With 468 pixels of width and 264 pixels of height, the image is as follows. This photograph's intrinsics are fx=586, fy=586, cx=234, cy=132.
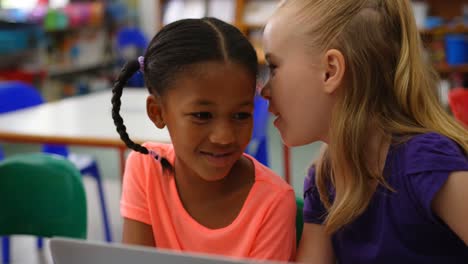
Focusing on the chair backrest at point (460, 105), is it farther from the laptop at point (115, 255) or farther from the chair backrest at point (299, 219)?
the laptop at point (115, 255)

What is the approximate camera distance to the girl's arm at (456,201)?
2.67 ft

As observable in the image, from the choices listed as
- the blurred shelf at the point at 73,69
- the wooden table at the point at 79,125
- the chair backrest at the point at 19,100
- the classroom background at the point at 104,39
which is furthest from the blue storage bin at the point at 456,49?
the chair backrest at the point at 19,100

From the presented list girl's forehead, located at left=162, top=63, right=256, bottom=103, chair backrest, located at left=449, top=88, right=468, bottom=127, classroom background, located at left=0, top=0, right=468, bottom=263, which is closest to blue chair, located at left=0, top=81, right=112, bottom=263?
classroom background, located at left=0, top=0, right=468, bottom=263

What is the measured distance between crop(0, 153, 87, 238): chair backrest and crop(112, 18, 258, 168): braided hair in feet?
1.85

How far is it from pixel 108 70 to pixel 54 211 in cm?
467

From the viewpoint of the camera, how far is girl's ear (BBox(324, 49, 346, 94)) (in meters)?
0.89

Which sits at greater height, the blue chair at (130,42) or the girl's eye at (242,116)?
the girl's eye at (242,116)

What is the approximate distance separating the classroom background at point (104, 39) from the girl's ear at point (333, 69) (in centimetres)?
286

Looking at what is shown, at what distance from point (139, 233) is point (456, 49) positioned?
431 cm

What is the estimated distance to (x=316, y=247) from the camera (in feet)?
3.32

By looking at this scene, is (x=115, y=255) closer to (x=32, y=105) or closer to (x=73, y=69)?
(x=32, y=105)

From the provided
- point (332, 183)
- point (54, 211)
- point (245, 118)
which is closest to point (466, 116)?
point (332, 183)

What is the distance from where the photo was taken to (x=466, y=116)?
5.81ft

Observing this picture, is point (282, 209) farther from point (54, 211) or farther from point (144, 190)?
point (54, 211)
